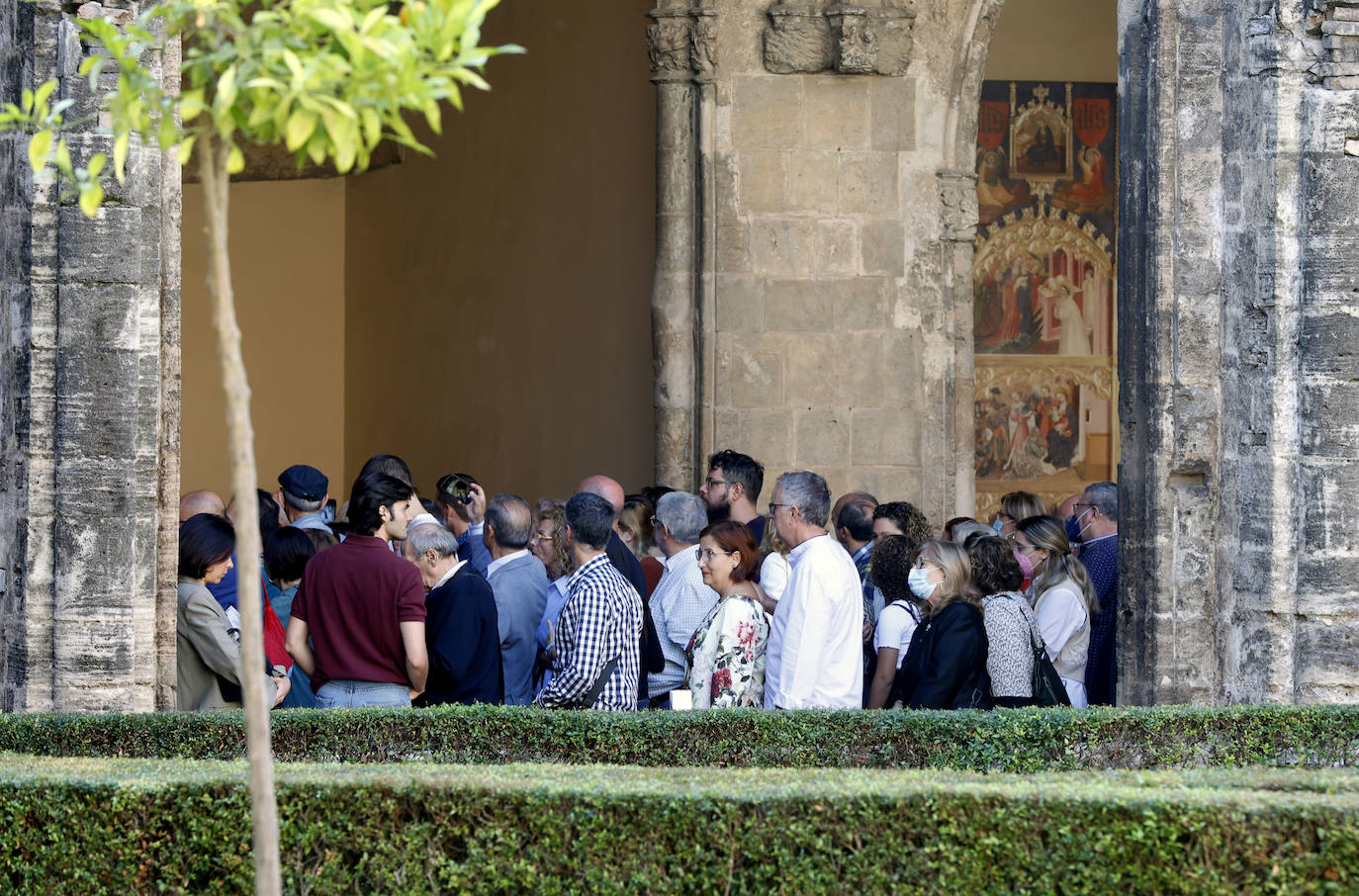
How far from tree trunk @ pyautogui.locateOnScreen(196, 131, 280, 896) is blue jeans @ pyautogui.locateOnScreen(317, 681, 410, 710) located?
2420 millimetres

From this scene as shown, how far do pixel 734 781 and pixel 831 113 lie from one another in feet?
23.5

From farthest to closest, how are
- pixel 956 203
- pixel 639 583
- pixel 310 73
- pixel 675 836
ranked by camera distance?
pixel 956 203, pixel 639 583, pixel 675 836, pixel 310 73

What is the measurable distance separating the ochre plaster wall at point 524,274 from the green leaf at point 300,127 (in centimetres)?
880

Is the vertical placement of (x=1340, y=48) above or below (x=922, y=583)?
above

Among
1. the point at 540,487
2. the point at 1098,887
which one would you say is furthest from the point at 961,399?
the point at 1098,887

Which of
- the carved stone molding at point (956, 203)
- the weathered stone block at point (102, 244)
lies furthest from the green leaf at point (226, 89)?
the carved stone molding at point (956, 203)

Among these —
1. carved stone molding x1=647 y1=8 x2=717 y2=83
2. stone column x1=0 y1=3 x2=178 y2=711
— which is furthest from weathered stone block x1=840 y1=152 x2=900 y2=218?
stone column x1=0 y1=3 x2=178 y2=711

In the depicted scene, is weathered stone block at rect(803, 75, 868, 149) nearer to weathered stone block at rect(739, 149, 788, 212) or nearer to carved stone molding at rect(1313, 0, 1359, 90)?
weathered stone block at rect(739, 149, 788, 212)

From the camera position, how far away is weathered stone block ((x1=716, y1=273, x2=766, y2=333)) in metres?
10.3

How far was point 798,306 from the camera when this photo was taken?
34.1 ft

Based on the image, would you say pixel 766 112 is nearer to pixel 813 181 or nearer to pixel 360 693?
pixel 813 181

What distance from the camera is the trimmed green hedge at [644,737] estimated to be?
4934 millimetres

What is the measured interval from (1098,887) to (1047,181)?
11838mm

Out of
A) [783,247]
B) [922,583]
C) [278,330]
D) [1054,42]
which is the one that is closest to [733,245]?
[783,247]
